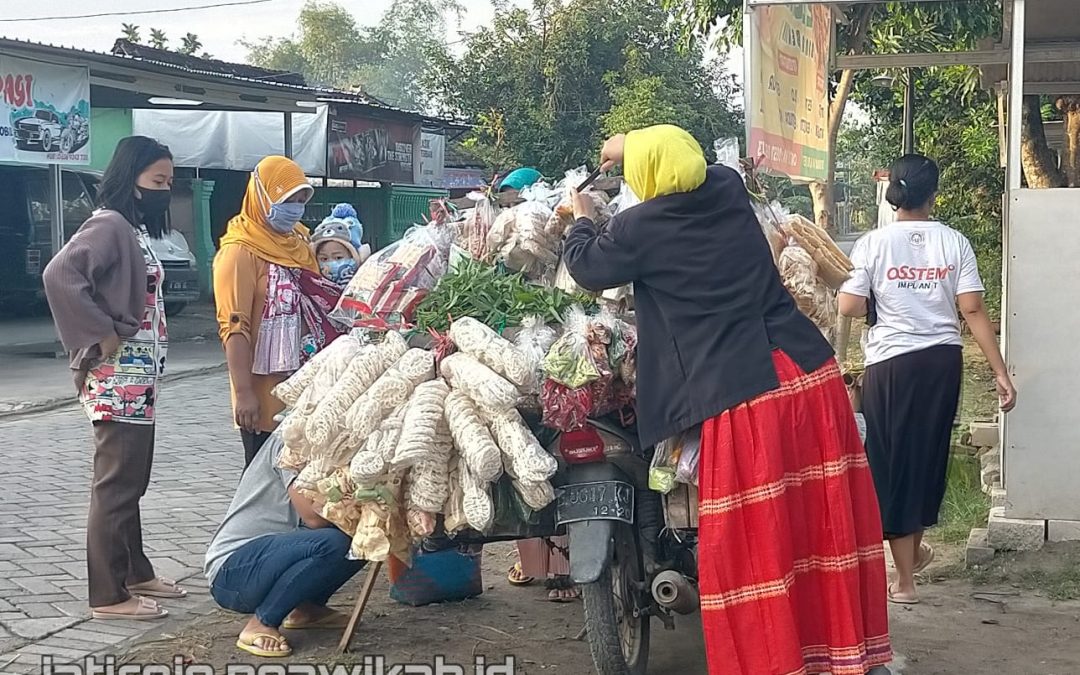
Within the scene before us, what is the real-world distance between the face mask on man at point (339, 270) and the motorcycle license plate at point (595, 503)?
2.11 m

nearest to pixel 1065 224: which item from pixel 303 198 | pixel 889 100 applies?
pixel 303 198

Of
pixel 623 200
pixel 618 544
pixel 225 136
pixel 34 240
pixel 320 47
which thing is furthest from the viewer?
pixel 320 47

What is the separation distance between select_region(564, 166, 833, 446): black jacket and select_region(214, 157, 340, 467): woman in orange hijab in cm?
178

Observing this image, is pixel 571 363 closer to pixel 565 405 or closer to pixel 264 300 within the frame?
pixel 565 405

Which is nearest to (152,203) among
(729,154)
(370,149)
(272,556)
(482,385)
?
(272,556)

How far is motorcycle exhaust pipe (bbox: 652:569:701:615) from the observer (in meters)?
3.88

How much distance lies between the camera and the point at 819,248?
4637 mm

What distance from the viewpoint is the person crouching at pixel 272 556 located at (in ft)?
14.7

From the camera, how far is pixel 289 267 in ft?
17.3

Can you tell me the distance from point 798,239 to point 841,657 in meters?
1.51

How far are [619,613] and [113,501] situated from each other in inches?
82.2

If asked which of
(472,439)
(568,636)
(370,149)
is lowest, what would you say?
(568,636)

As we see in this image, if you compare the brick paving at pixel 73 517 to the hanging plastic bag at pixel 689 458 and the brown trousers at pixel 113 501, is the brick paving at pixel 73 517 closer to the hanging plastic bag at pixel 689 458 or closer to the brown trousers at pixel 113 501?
the brown trousers at pixel 113 501

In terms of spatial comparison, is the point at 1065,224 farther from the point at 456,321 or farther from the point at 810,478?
the point at 456,321
